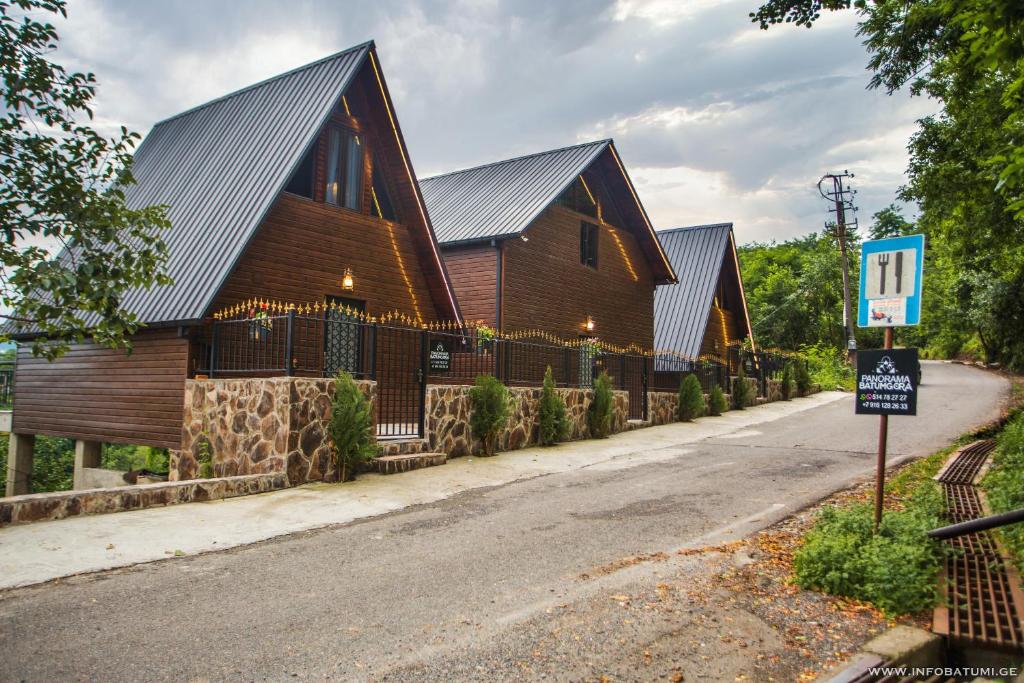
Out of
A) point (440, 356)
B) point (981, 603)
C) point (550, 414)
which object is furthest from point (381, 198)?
point (981, 603)

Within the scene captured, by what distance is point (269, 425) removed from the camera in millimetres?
10422

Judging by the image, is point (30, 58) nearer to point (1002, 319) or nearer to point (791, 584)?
point (791, 584)

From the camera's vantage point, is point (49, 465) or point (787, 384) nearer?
point (49, 465)

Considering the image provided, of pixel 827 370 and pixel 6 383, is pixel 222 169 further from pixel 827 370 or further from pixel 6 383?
pixel 827 370

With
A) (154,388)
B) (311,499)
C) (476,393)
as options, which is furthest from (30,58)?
(476,393)

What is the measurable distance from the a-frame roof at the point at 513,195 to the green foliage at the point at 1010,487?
11672mm

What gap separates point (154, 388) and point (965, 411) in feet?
70.8

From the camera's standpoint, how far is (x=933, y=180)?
45.6 feet

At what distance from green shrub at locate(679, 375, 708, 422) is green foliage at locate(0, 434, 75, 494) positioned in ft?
54.1

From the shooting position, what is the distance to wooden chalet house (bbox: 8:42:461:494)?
12.5 m

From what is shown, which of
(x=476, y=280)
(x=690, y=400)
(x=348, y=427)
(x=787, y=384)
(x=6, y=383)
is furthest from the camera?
(x=787, y=384)

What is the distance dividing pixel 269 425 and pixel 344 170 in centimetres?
687

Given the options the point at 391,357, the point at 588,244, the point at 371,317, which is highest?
the point at 588,244

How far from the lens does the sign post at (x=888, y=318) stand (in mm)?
6062
